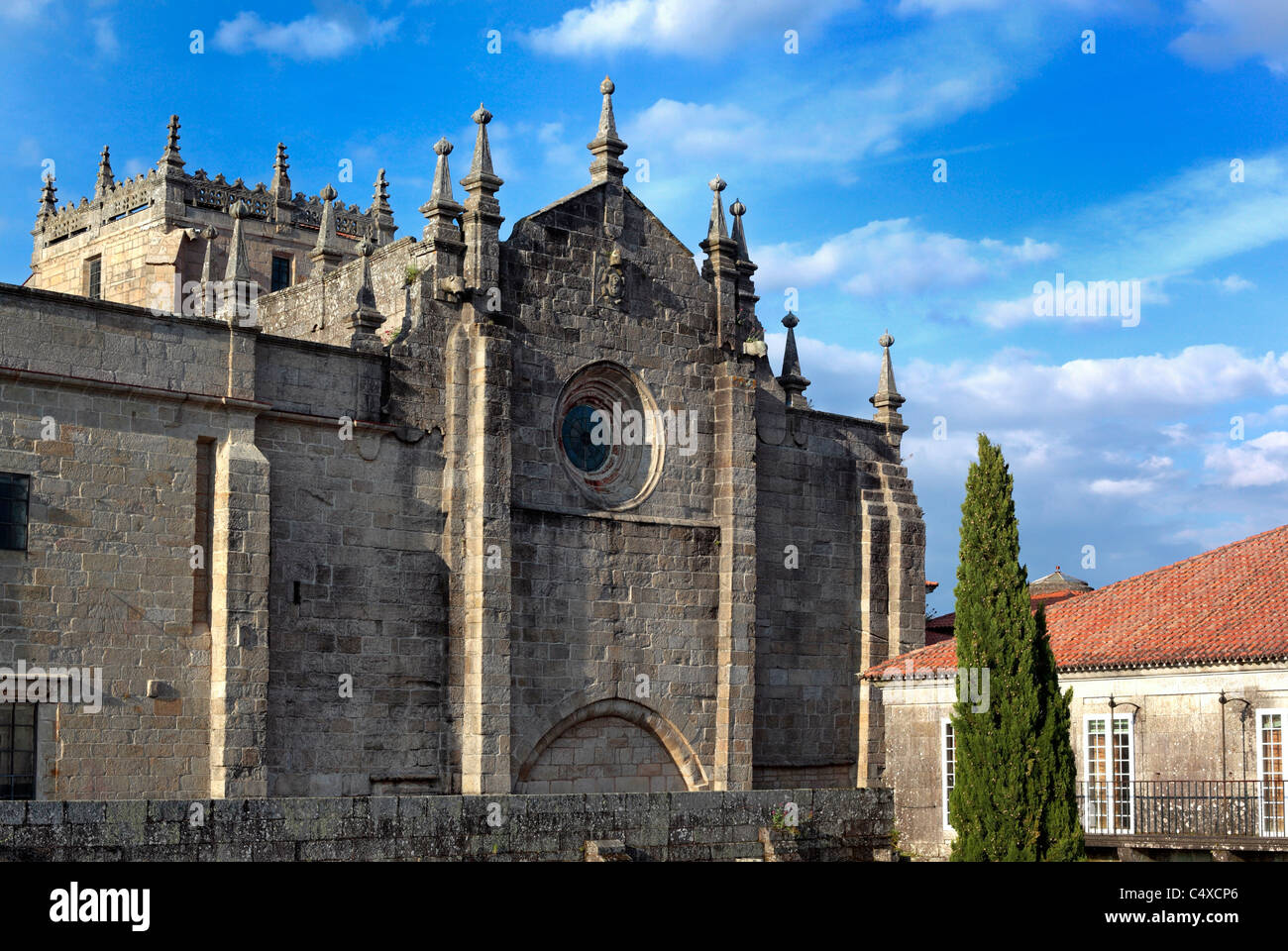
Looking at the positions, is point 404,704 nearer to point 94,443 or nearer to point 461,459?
point 461,459

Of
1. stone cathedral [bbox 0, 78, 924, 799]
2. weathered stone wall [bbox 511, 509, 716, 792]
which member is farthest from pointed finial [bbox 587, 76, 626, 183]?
weathered stone wall [bbox 511, 509, 716, 792]

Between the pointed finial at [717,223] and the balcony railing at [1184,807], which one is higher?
the pointed finial at [717,223]

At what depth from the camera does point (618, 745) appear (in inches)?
1127

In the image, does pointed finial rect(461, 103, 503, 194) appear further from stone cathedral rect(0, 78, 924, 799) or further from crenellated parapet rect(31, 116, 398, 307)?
crenellated parapet rect(31, 116, 398, 307)

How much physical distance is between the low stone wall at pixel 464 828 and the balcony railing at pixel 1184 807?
3.40m

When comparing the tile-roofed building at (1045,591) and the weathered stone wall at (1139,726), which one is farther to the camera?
the tile-roofed building at (1045,591)

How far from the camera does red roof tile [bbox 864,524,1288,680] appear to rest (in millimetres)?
24234

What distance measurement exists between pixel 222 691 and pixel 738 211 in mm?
14600

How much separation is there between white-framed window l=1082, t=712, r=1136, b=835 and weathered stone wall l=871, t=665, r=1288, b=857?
12 cm

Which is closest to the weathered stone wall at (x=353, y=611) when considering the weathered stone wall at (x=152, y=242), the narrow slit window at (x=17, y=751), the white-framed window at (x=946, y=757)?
the narrow slit window at (x=17, y=751)

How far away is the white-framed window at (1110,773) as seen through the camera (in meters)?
25.1

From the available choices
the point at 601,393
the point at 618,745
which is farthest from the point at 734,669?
the point at 601,393

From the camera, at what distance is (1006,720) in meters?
22.6

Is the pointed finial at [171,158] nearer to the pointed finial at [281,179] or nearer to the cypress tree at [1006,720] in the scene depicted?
the pointed finial at [281,179]
